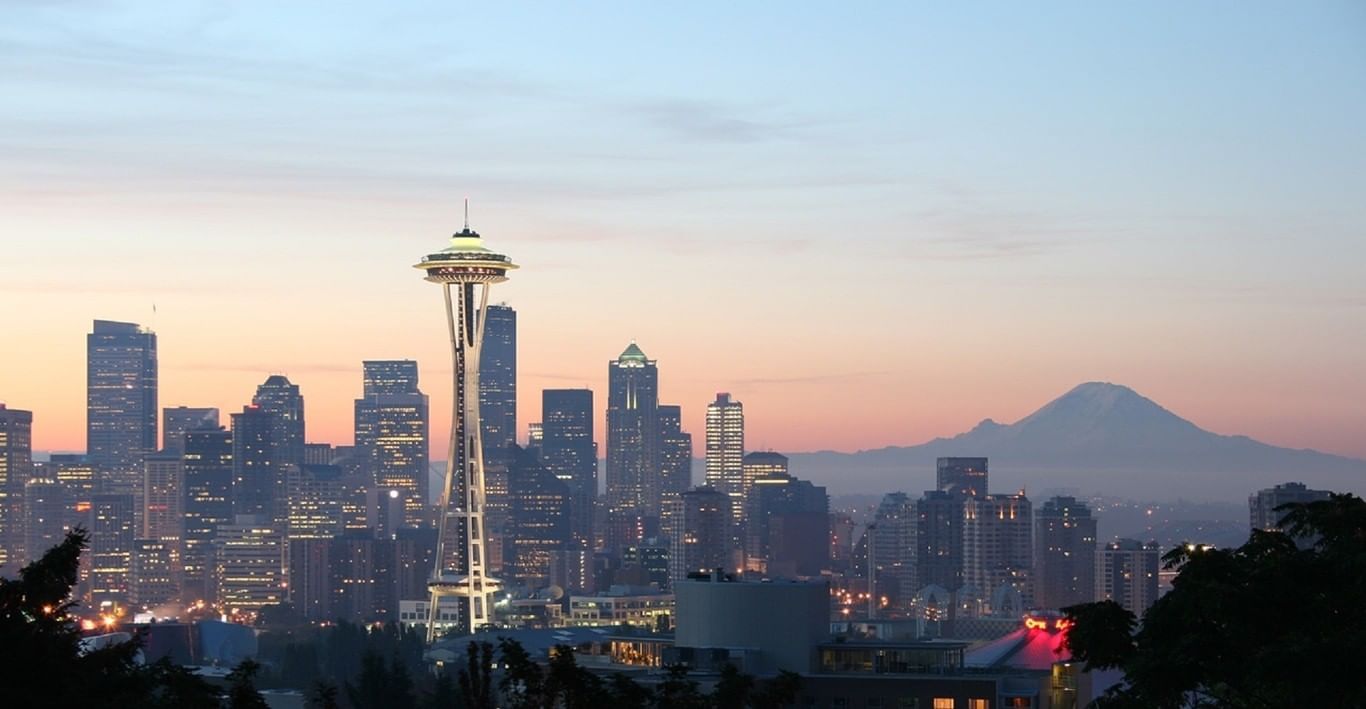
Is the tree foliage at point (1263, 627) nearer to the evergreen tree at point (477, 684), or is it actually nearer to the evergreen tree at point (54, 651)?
the evergreen tree at point (477, 684)

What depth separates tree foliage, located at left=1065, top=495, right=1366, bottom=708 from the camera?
34.2 meters

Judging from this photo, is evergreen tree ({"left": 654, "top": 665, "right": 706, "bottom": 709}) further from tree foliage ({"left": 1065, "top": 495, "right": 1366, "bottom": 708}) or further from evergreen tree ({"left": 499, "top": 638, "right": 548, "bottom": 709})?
tree foliage ({"left": 1065, "top": 495, "right": 1366, "bottom": 708})

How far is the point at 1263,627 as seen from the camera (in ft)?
123

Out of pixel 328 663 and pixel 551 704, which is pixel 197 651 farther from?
pixel 551 704

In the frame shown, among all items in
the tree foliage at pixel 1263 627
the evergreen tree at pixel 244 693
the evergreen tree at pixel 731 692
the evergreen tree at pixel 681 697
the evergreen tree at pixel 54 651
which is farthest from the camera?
the evergreen tree at pixel 731 692

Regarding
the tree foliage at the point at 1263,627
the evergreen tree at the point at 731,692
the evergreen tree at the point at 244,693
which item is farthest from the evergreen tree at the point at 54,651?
the tree foliage at the point at 1263,627

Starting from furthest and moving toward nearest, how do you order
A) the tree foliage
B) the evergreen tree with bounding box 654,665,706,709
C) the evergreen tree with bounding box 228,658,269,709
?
the evergreen tree with bounding box 654,665,706,709, the evergreen tree with bounding box 228,658,269,709, the tree foliage

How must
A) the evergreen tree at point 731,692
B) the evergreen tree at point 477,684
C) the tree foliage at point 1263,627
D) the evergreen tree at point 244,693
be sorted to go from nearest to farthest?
1. the tree foliage at point 1263,627
2. the evergreen tree at point 244,693
3. the evergreen tree at point 477,684
4. the evergreen tree at point 731,692

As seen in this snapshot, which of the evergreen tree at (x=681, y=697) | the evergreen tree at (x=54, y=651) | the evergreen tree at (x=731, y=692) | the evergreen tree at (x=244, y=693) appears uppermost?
the evergreen tree at (x=54, y=651)

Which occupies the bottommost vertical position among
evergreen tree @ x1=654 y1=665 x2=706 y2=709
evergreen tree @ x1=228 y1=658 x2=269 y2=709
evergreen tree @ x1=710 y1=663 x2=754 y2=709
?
evergreen tree @ x1=710 y1=663 x2=754 y2=709

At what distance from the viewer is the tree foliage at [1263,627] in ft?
112

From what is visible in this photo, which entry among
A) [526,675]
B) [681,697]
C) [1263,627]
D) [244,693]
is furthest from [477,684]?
[1263,627]

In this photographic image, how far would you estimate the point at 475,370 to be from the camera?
183 meters

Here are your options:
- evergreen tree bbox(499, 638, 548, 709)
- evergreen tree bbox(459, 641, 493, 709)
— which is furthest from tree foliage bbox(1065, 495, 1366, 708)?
evergreen tree bbox(459, 641, 493, 709)
